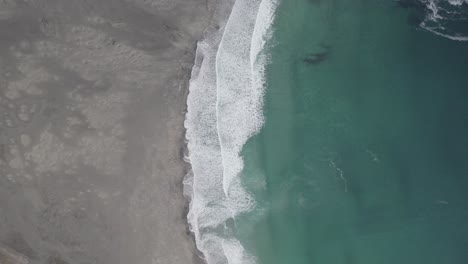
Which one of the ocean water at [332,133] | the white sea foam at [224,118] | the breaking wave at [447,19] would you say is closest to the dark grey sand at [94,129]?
the white sea foam at [224,118]

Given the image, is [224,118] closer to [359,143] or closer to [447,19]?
[359,143]

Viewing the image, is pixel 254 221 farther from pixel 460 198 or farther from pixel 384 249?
pixel 460 198

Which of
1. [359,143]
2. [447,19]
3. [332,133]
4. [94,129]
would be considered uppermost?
[447,19]

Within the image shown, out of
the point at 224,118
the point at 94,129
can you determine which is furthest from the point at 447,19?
the point at 94,129

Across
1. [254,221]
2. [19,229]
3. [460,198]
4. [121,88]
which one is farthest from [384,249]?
[19,229]

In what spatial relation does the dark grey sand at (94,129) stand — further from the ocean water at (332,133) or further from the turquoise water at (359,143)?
the turquoise water at (359,143)

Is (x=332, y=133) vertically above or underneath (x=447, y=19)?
underneath
